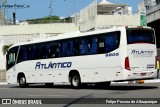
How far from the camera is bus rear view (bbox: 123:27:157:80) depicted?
2116 cm

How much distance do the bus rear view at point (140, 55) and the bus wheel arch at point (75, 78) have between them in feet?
12.1

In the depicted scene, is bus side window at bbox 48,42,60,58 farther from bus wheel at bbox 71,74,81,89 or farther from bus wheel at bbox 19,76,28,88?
bus wheel at bbox 19,76,28,88

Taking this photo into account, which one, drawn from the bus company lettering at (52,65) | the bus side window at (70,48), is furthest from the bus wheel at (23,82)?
the bus side window at (70,48)

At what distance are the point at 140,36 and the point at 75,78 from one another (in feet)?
15.4

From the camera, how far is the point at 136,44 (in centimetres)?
2150

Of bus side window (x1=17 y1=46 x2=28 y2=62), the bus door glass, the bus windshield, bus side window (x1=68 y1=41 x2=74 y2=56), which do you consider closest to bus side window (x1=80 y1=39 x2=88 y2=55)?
bus side window (x1=68 y1=41 x2=74 y2=56)

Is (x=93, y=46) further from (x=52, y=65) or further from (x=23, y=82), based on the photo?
(x=23, y=82)

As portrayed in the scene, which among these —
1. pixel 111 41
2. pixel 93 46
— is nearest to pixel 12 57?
pixel 93 46

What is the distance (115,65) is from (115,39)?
1.29 metres

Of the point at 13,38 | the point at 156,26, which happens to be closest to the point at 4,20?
the point at 13,38

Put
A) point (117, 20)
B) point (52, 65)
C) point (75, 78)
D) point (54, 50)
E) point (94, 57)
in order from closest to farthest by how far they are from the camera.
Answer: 1. point (94, 57)
2. point (75, 78)
3. point (54, 50)
4. point (52, 65)
5. point (117, 20)

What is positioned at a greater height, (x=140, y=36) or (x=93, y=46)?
(x=140, y=36)

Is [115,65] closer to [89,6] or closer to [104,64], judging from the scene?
[104,64]

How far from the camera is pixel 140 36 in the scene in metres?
21.8
